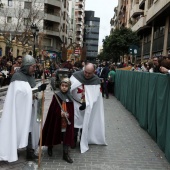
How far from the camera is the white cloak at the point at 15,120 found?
200 inches

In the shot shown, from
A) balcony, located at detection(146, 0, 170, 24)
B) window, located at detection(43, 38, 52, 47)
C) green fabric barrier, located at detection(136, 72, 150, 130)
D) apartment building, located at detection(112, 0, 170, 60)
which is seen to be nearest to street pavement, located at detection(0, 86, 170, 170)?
green fabric barrier, located at detection(136, 72, 150, 130)

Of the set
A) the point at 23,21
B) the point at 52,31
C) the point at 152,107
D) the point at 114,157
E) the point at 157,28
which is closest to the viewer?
the point at 114,157

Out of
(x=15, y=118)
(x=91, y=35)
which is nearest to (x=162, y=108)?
(x=15, y=118)

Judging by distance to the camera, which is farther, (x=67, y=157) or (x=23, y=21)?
(x=23, y=21)

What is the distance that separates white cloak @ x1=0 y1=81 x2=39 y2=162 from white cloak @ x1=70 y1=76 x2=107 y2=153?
135 centimetres

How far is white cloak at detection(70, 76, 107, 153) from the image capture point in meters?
6.24

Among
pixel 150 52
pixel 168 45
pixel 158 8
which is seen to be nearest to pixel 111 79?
pixel 168 45

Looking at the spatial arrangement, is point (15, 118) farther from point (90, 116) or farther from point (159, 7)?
point (159, 7)

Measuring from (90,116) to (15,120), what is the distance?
1939 mm

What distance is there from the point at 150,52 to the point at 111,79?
1468 cm

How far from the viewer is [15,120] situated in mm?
5105

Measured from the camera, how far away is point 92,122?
6.64m

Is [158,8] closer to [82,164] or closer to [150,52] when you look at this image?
[150,52]

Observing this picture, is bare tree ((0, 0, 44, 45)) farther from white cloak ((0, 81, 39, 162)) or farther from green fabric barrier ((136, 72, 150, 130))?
white cloak ((0, 81, 39, 162))
